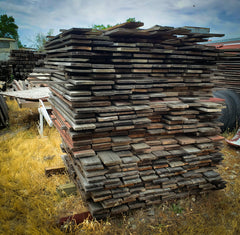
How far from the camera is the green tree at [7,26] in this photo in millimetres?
32438

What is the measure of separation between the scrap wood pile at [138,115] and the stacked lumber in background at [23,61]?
12.2 metres

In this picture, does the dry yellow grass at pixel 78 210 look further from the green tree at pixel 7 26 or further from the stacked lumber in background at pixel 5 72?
the green tree at pixel 7 26

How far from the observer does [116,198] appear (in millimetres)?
3430

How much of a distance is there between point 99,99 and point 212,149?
2.59 meters

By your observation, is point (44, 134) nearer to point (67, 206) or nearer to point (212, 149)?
point (67, 206)

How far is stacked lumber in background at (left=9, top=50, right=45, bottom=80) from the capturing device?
1401 cm

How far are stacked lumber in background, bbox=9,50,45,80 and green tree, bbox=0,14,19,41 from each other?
23.4 meters

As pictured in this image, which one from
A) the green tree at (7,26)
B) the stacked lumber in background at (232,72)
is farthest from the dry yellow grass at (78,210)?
the green tree at (7,26)

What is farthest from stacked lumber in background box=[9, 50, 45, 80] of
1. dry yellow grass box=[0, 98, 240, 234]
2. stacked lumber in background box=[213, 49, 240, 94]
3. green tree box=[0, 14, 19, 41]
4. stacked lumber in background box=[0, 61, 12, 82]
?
green tree box=[0, 14, 19, 41]

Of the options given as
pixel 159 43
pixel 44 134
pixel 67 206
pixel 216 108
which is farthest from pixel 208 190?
pixel 44 134

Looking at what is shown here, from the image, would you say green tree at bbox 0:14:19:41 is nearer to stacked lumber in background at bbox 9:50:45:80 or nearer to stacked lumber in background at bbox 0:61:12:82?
stacked lumber in background at bbox 0:61:12:82

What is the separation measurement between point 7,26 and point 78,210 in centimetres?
3792

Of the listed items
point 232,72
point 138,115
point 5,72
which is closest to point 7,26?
point 5,72

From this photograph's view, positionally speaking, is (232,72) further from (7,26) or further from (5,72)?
(7,26)
